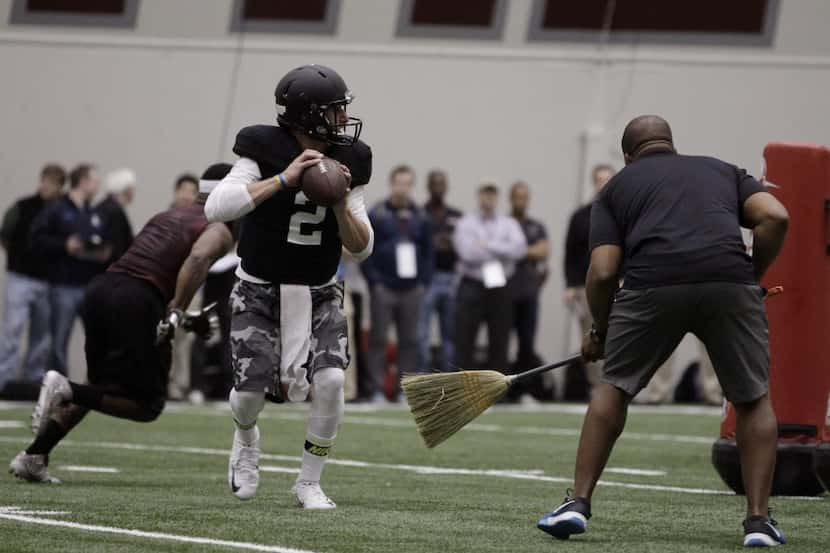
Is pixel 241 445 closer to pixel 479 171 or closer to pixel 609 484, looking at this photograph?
pixel 609 484

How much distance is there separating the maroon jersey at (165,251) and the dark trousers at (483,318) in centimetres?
840

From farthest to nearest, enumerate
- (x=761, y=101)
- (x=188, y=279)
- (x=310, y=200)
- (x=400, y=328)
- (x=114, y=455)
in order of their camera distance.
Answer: (x=761, y=101)
(x=400, y=328)
(x=114, y=455)
(x=188, y=279)
(x=310, y=200)

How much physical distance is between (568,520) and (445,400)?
1193 mm

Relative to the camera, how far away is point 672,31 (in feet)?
66.8

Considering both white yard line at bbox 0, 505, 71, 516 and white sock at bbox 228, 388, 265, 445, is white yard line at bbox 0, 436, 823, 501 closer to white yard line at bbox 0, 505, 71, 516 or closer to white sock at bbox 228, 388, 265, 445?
white sock at bbox 228, 388, 265, 445

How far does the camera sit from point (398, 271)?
699 inches

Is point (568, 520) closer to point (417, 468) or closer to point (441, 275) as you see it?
point (417, 468)

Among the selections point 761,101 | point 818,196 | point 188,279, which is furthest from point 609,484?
point 761,101

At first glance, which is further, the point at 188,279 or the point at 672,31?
the point at 672,31

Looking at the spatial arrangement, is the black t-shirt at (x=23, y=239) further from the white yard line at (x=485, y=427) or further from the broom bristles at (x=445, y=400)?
the broom bristles at (x=445, y=400)

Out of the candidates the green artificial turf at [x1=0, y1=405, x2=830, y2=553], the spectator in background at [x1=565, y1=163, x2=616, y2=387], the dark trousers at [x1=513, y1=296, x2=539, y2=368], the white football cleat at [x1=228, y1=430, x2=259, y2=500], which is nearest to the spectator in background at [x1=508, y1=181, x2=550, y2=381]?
the dark trousers at [x1=513, y1=296, x2=539, y2=368]

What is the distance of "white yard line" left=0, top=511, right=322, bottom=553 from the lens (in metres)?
6.55

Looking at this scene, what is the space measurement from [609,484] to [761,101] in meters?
11.2

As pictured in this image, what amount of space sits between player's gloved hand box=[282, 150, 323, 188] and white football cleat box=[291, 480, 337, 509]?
1.34 m
